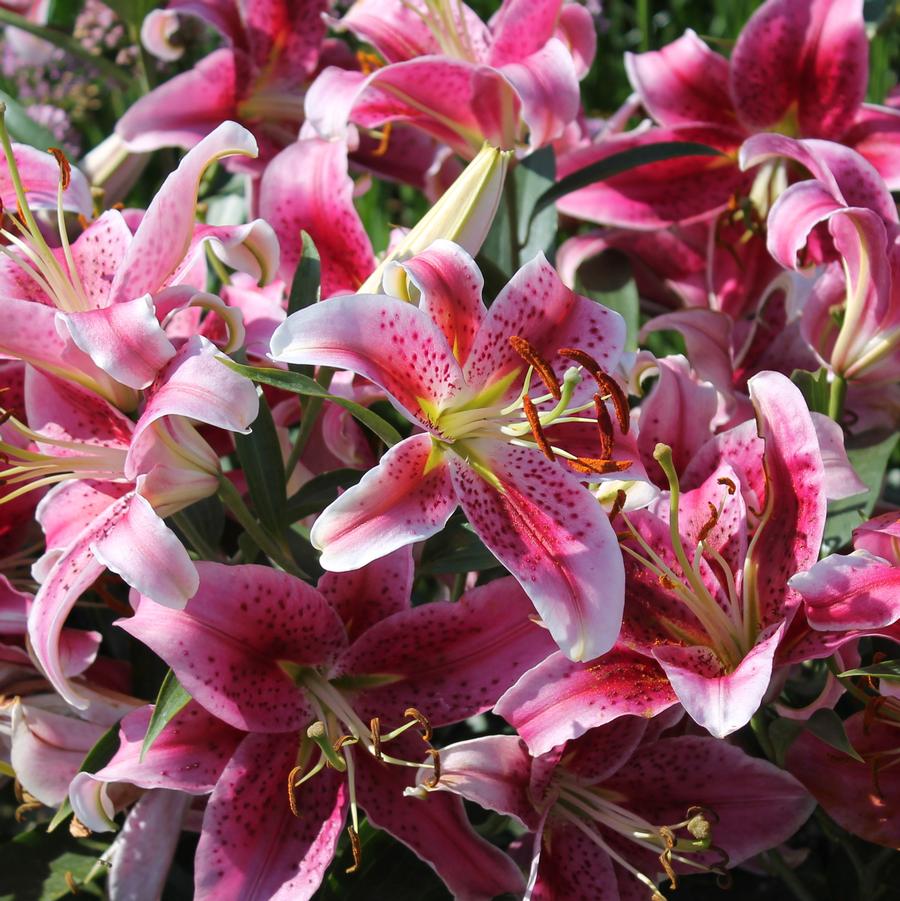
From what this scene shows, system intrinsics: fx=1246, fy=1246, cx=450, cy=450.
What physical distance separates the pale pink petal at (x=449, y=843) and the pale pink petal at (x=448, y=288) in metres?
0.25

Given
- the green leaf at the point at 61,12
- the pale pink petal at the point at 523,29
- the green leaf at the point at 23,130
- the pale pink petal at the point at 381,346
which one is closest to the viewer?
the pale pink petal at the point at 381,346

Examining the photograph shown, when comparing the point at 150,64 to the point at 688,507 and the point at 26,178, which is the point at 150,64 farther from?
the point at 688,507

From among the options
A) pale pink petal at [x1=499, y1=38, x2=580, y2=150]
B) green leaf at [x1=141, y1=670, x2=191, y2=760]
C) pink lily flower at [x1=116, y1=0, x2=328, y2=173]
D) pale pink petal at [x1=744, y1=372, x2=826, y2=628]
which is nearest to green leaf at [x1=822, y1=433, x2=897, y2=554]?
pale pink petal at [x1=744, y1=372, x2=826, y2=628]

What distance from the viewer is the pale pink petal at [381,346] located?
567mm

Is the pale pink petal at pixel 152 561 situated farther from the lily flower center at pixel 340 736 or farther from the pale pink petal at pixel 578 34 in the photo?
the pale pink petal at pixel 578 34

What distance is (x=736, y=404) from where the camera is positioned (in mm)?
844

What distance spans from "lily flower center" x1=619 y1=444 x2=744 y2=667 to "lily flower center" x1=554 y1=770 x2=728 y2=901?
0.09 m

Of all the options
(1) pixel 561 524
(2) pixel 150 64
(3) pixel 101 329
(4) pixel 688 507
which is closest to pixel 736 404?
(4) pixel 688 507

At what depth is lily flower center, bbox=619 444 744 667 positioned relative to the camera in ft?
2.18

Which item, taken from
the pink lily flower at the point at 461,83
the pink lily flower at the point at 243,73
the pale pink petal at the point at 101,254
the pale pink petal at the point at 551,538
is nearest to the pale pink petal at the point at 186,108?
the pink lily flower at the point at 243,73

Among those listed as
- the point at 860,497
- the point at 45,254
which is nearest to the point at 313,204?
the point at 45,254

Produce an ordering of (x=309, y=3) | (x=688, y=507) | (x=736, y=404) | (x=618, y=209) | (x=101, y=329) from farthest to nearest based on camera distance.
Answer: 1. (x=309, y=3)
2. (x=618, y=209)
3. (x=736, y=404)
4. (x=688, y=507)
5. (x=101, y=329)

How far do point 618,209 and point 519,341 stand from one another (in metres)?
0.41

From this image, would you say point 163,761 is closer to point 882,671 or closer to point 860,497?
point 882,671
